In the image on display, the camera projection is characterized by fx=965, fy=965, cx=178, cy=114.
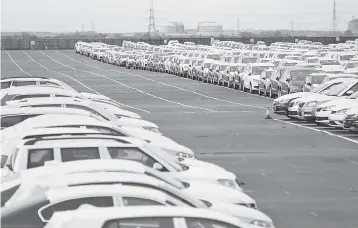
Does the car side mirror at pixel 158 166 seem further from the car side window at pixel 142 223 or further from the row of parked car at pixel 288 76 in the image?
the row of parked car at pixel 288 76

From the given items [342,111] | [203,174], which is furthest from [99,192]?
[342,111]

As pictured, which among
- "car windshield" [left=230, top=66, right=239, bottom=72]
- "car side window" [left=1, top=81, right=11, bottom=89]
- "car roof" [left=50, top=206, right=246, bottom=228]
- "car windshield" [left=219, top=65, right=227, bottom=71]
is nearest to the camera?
"car roof" [left=50, top=206, right=246, bottom=228]

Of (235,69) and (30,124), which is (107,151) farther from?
(235,69)

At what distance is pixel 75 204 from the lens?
7.98 metres

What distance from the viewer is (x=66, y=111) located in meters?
16.5

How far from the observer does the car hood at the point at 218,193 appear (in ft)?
37.8

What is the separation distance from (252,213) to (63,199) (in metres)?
3.16

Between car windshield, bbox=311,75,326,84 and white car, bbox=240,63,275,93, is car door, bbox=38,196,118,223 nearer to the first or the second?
car windshield, bbox=311,75,326,84

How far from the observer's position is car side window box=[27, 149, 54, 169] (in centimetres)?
1107

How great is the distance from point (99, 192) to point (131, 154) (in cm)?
367

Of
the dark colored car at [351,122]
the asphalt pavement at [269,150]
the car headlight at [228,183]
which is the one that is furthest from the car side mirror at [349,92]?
the car headlight at [228,183]

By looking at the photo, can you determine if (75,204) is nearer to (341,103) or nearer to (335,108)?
(335,108)

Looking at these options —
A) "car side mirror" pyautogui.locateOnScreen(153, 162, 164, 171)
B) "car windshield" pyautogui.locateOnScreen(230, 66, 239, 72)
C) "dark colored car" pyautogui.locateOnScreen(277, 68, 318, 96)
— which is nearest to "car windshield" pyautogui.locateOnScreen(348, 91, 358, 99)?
"dark colored car" pyautogui.locateOnScreen(277, 68, 318, 96)

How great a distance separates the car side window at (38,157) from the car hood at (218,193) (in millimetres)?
1652
